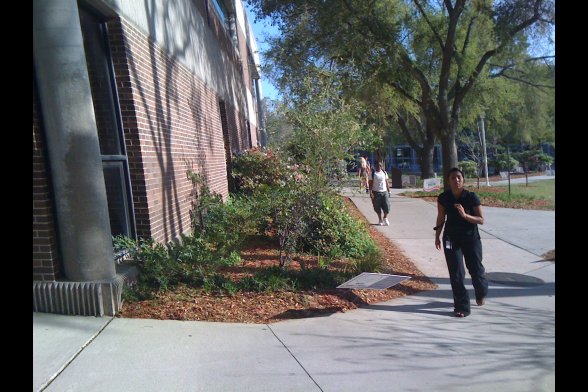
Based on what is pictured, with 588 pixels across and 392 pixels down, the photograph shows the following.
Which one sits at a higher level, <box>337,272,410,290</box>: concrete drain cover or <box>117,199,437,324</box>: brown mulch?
<box>337,272,410,290</box>: concrete drain cover

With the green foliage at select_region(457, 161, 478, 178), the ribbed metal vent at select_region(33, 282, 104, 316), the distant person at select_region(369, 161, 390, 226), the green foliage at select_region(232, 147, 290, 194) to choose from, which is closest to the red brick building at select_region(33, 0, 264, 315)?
the ribbed metal vent at select_region(33, 282, 104, 316)

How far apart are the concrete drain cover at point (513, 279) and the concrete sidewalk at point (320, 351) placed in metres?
0.54

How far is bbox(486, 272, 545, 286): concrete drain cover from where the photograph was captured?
21.0 feet

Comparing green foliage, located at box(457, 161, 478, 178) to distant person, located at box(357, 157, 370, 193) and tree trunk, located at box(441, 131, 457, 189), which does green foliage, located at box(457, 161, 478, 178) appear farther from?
distant person, located at box(357, 157, 370, 193)

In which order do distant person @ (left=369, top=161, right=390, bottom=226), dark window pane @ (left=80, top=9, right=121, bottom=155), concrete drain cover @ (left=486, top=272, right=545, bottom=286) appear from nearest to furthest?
dark window pane @ (left=80, top=9, right=121, bottom=155), concrete drain cover @ (left=486, top=272, right=545, bottom=286), distant person @ (left=369, top=161, right=390, bottom=226)

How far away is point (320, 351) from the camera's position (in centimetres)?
423

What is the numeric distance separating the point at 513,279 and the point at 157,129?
5.43 m

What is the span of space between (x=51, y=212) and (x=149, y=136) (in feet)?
7.45

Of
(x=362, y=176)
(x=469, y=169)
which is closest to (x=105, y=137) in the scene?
(x=362, y=176)

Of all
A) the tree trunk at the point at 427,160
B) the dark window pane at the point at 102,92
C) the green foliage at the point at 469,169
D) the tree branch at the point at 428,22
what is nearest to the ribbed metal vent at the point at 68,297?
the dark window pane at the point at 102,92

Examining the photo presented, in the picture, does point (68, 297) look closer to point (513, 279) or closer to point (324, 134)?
point (324, 134)
